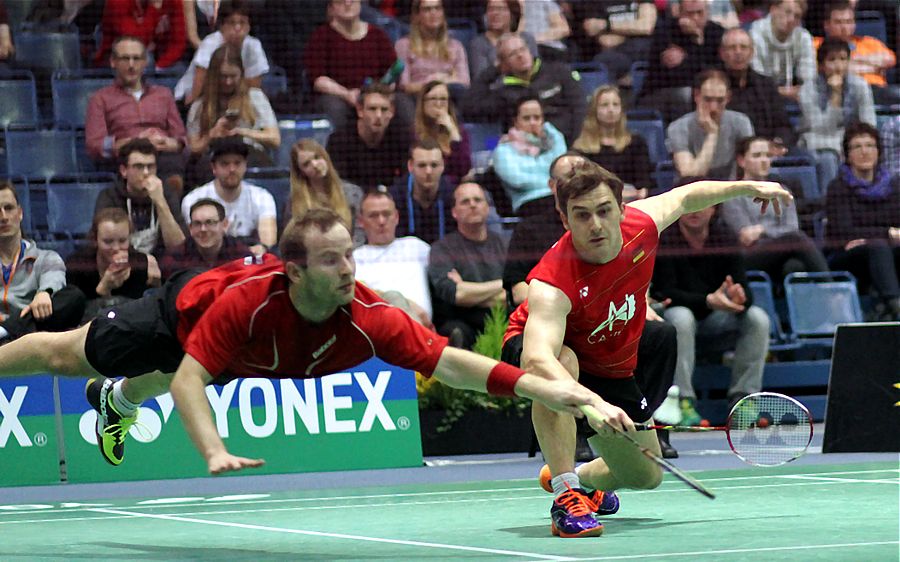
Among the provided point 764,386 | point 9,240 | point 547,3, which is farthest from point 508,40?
point 9,240

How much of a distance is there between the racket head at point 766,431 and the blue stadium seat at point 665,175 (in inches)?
213

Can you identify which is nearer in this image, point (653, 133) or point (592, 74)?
point (653, 133)

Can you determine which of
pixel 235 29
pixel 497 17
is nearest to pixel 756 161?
pixel 497 17

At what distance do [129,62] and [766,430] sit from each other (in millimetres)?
6875

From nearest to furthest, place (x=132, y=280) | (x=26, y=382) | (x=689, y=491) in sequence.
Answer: (x=689, y=491) < (x=26, y=382) < (x=132, y=280)

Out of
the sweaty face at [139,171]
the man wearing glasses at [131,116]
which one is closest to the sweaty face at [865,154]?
the man wearing glasses at [131,116]

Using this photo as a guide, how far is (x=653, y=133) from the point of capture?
13.7m

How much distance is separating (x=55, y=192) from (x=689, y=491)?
5926 mm

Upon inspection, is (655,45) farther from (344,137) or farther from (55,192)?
(55,192)

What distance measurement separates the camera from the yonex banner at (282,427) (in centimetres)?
1034

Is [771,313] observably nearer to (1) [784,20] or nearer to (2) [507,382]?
(1) [784,20]

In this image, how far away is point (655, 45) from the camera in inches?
559

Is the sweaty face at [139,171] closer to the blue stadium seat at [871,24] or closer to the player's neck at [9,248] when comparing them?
the player's neck at [9,248]

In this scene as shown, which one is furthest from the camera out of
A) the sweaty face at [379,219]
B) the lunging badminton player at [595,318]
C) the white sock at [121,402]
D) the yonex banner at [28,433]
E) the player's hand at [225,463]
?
the sweaty face at [379,219]
